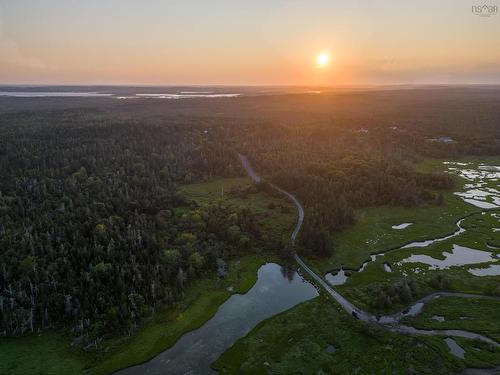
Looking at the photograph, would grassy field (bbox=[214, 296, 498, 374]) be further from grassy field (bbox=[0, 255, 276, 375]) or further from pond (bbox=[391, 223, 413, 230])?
pond (bbox=[391, 223, 413, 230])

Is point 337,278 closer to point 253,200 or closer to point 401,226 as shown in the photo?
point 401,226


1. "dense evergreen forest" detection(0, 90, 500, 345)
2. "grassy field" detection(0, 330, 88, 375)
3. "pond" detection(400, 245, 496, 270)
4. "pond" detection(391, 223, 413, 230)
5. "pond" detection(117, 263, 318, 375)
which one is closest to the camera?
"grassy field" detection(0, 330, 88, 375)

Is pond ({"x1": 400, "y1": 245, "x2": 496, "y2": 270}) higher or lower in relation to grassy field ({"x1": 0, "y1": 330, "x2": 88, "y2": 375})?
lower

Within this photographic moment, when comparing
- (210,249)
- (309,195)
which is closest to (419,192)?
(309,195)

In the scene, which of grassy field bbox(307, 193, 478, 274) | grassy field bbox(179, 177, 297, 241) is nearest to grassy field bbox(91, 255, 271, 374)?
grassy field bbox(307, 193, 478, 274)

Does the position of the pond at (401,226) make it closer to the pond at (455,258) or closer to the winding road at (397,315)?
the pond at (455,258)

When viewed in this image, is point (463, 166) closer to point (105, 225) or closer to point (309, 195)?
point (309, 195)

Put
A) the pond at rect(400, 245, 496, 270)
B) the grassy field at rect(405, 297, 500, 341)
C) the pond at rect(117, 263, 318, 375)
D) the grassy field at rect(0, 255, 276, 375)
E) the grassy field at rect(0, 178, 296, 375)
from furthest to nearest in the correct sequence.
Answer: the pond at rect(400, 245, 496, 270) → the grassy field at rect(405, 297, 500, 341) → the pond at rect(117, 263, 318, 375) → the grassy field at rect(0, 178, 296, 375) → the grassy field at rect(0, 255, 276, 375)

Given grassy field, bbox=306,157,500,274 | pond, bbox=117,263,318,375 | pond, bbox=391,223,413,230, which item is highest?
grassy field, bbox=306,157,500,274

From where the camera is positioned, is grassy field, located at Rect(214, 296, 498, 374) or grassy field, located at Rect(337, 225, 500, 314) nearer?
grassy field, located at Rect(214, 296, 498, 374)
